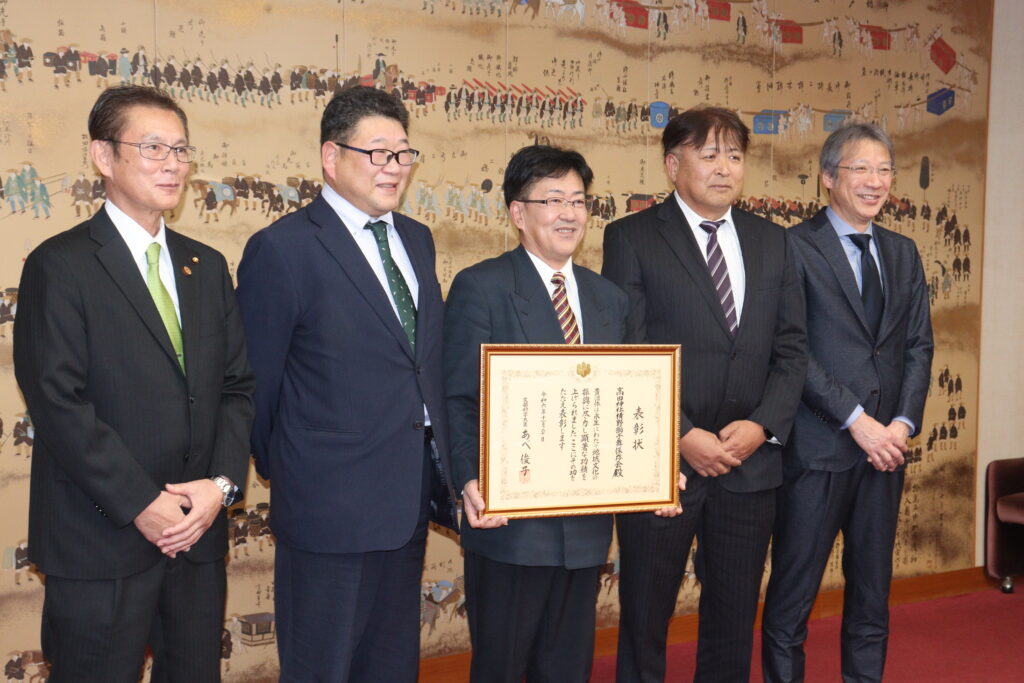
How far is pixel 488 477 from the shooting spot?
2.32m

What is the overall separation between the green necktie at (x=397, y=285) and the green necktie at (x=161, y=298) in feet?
1.69

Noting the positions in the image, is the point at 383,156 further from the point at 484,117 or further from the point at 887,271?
the point at 887,271

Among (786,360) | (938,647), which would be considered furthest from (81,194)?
(938,647)

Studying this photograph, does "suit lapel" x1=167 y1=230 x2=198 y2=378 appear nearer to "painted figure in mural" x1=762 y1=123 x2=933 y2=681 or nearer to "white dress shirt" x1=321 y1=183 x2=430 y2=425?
"white dress shirt" x1=321 y1=183 x2=430 y2=425

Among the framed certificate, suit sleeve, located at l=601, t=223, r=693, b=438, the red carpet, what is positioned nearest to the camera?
the framed certificate

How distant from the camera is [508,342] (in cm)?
247

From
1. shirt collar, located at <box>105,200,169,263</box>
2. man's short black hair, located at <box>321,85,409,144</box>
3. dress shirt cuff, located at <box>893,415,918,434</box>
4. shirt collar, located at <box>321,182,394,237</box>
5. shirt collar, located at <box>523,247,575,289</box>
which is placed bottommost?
dress shirt cuff, located at <box>893,415,918,434</box>

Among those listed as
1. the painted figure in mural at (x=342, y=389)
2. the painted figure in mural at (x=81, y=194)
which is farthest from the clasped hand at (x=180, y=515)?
the painted figure in mural at (x=81, y=194)

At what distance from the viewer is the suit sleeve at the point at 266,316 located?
2.33 m

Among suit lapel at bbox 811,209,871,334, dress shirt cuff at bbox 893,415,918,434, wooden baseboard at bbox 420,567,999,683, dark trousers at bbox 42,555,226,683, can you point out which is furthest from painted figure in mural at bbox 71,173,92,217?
dress shirt cuff at bbox 893,415,918,434

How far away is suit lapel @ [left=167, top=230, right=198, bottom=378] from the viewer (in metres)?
2.18

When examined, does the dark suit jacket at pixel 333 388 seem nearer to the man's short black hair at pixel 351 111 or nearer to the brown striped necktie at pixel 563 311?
the man's short black hair at pixel 351 111

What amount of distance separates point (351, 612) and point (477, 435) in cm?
52

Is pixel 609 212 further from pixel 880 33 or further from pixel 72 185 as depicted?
pixel 72 185
